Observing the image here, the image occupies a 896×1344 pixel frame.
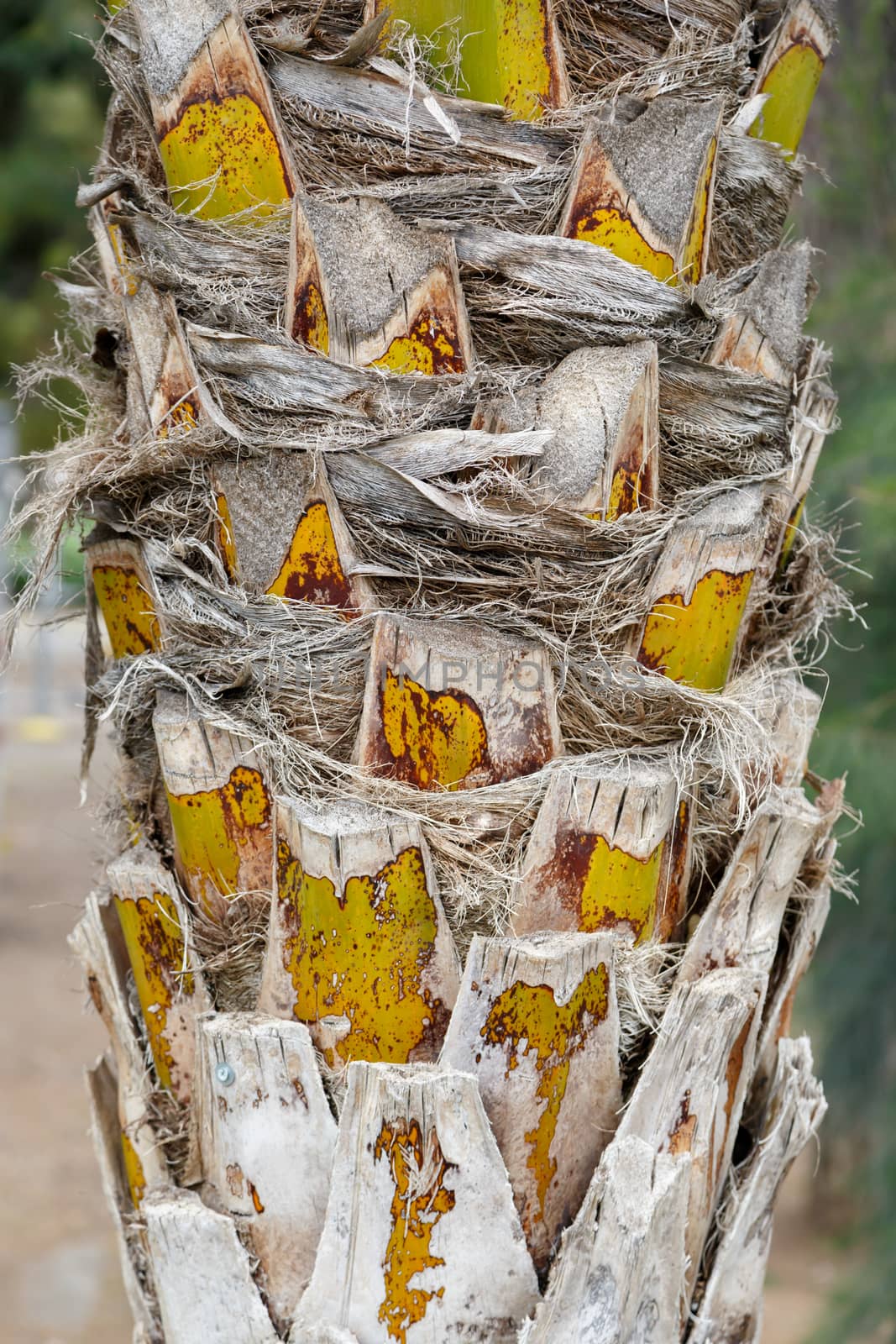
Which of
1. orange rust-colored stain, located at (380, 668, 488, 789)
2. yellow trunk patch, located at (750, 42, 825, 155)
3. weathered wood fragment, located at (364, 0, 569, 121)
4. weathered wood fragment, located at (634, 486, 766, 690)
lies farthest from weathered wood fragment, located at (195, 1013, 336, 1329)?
yellow trunk patch, located at (750, 42, 825, 155)

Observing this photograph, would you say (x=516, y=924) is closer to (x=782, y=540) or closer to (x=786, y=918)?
(x=786, y=918)

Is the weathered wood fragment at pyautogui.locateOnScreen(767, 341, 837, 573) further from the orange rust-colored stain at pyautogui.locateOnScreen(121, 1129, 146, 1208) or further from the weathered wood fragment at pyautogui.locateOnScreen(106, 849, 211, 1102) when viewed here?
the orange rust-colored stain at pyautogui.locateOnScreen(121, 1129, 146, 1208)

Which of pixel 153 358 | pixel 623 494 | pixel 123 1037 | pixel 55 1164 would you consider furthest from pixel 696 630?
pixel 55 1164

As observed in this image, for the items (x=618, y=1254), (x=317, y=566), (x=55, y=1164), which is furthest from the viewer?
(x=55, y=1164)

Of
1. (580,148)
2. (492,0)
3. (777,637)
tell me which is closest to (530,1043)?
(777,637)

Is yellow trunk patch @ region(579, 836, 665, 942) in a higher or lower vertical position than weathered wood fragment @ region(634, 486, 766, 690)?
lower

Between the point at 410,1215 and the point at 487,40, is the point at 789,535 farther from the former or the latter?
the point at 410,1215

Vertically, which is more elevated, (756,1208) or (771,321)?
(771,321)

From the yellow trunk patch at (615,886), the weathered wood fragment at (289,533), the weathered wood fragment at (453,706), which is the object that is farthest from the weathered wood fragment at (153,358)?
the yellow trunk patch at (615,886)
